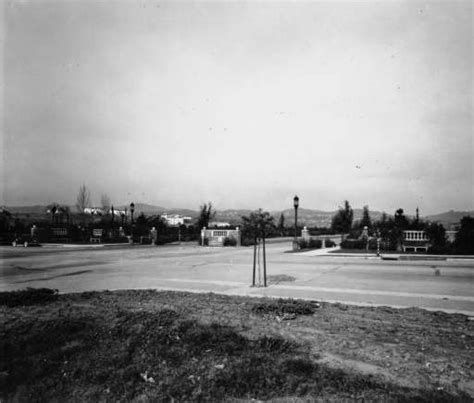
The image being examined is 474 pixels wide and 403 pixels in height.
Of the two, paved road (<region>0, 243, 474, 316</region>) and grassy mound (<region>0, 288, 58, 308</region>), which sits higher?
grassy mound (<region>0, 288, 58, 308</region>)

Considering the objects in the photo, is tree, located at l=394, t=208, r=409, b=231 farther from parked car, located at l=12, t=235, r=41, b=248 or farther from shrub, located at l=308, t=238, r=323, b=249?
parked car, located at l=12, t=235, r=41, b=248

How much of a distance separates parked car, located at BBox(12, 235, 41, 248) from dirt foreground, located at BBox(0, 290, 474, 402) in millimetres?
28134

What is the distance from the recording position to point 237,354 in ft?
16.1

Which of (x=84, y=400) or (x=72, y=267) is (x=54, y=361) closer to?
(x=84, y=400)

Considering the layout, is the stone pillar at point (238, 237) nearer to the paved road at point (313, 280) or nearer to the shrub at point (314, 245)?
the shrub at point (314, 245)

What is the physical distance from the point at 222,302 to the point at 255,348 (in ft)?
10.0

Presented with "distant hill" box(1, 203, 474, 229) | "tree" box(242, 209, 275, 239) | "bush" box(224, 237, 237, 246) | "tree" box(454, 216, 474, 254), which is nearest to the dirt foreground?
"tree" box(242, 209, 275, 239)

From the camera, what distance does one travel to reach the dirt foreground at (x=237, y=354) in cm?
404

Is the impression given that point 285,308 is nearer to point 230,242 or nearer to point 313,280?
point 313,280

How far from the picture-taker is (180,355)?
198 inches

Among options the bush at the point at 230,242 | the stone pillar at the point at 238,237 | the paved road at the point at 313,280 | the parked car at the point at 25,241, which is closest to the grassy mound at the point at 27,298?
the paved road at the point at 313,280

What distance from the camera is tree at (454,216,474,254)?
63.5ft

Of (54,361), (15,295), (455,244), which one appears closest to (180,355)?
(54,361)

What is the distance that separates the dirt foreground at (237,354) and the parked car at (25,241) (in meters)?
28.1
